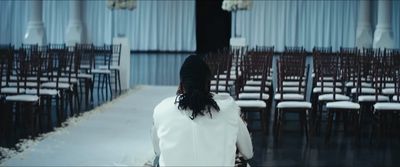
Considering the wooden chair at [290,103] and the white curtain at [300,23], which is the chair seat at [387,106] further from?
the white curtain at [300,23]

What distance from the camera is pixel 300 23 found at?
1027 inches

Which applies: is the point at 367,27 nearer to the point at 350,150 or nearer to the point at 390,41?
the point at 390,41

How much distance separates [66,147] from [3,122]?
1.57 m

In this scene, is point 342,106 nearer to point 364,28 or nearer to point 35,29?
point 35,29

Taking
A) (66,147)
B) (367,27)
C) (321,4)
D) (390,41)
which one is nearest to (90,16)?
(321,4)

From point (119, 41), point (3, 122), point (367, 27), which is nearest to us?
point (3, 122)

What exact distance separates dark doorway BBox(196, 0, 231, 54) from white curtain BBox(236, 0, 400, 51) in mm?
637

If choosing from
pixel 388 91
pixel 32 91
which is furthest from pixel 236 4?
pixel 32 91

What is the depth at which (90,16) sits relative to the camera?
87.5ft

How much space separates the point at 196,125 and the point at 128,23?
78.3ft

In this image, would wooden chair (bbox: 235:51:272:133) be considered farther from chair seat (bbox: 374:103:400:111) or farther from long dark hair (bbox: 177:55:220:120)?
long dark hair (bbox: 177:55:220:120)

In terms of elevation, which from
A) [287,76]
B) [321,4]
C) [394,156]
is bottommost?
[394,156]

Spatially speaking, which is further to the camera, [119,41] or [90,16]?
[90,16]

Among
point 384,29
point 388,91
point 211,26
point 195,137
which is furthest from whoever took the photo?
point 211,26
